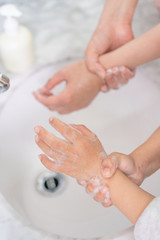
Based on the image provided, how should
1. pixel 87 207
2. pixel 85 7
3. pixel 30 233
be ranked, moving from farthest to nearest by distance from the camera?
pixel 85 7, pixel 87 207, pixel 30 233

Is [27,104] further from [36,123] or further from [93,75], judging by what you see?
[93,75]

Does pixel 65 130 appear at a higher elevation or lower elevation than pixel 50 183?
higher

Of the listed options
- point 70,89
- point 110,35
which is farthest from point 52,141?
point 110,35

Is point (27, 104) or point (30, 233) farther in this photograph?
point (27, 104)

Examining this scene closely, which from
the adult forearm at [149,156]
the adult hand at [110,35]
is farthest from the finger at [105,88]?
the adult forearm at [149,156]

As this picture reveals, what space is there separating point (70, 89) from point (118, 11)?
8.7 inches

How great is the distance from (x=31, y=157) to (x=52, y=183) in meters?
0.08

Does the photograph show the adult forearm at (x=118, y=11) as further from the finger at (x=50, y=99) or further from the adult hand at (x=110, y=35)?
the finger at (x=50, y=99)

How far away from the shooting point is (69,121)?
83 centimetres

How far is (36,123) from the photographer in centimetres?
80

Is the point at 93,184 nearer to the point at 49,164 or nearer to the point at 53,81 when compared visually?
the point at 49,164

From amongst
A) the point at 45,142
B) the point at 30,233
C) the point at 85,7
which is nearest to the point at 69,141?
the point at 45,142

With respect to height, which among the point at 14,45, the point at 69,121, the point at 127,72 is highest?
the point at 14,45

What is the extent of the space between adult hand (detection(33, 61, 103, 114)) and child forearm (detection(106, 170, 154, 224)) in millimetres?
254
